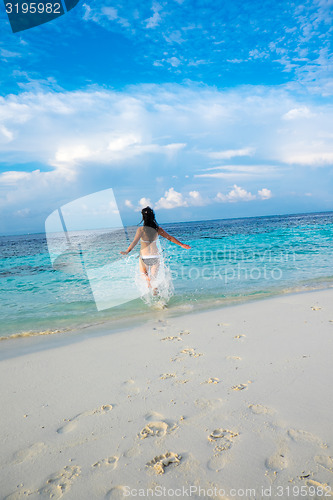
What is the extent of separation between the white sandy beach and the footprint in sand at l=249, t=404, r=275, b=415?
0.02 metres

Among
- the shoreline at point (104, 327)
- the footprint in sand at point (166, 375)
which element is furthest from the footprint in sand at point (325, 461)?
the shoreline at point (104, 327)

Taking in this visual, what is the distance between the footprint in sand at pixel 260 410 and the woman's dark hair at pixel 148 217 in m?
5.83

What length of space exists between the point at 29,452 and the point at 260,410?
1986 mm

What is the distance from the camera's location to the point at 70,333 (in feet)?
18.2

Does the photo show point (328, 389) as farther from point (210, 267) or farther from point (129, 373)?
point (210, 267)

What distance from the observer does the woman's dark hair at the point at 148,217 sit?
786cm

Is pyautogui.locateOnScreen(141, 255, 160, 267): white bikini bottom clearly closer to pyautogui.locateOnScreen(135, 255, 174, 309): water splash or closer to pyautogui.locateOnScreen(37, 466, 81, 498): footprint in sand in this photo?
pyautogui.locateOnScreen(135, 255, 174, 309): water splash

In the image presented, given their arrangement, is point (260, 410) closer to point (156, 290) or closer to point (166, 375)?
point (166, 375)

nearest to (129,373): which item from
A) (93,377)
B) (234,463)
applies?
(93,377)

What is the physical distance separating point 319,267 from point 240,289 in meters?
4.88

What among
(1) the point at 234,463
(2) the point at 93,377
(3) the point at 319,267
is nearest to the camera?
(1) the point at 234,463

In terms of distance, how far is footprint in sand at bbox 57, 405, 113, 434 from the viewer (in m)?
2.60

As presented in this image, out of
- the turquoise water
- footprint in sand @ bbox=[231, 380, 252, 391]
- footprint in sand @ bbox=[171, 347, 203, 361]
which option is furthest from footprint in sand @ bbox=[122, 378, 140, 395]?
the turquoise water

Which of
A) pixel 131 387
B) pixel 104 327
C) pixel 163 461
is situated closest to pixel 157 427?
pixel 163 461
